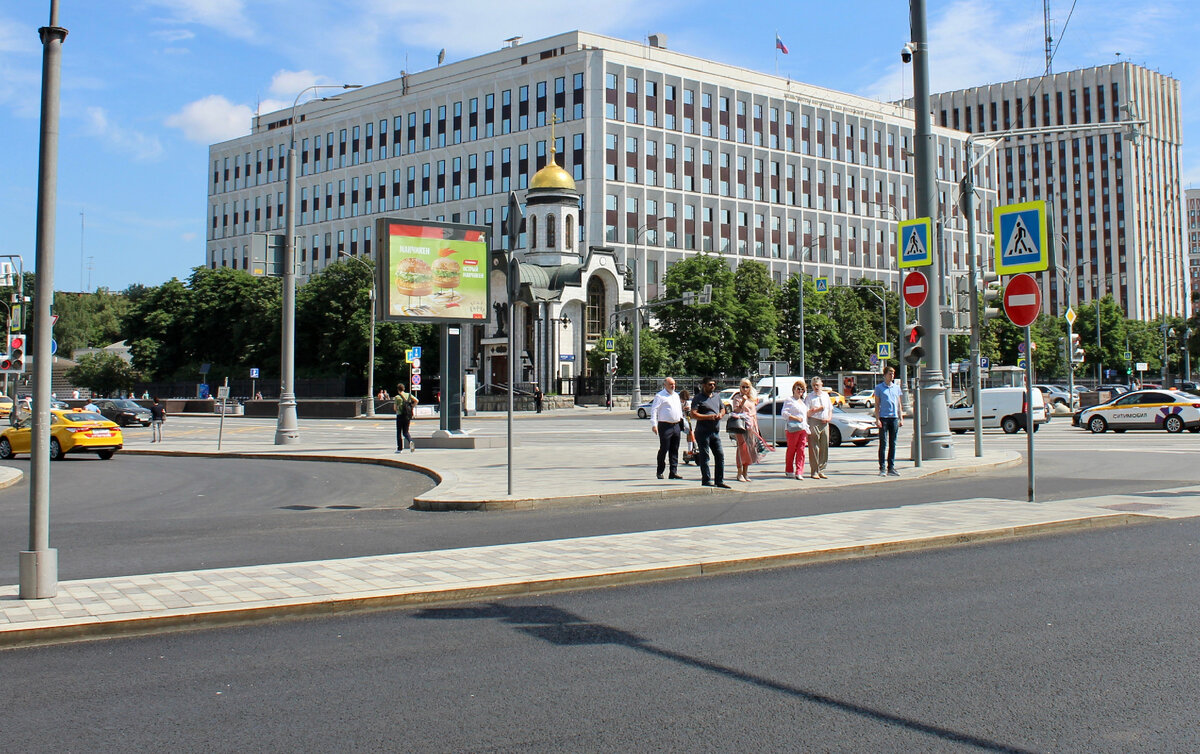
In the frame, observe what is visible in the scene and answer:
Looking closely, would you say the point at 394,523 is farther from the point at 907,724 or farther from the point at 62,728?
the point at 907,724

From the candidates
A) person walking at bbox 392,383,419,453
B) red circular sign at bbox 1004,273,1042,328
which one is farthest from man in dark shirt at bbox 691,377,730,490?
person walking at bbox 392,383,419,453

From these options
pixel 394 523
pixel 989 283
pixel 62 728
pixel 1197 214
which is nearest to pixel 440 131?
pixel 989 283

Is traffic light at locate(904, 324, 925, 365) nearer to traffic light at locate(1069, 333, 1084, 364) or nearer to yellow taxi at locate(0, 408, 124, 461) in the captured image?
yellow taxi at locate(0, 408, 124, 461)

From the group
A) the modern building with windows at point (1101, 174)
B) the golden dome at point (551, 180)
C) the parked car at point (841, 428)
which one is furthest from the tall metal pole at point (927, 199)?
the modern building with windows at point (1101, 174)

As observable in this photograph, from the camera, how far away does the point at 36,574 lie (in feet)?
23.5

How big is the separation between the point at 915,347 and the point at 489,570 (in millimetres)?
11209

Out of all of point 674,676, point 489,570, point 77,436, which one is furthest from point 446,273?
point 674,676

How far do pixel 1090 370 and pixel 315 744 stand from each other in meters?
121

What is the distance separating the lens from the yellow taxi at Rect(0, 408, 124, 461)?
87.1 feet

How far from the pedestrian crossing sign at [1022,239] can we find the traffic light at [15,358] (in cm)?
2045

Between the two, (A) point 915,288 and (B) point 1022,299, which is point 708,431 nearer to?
(B) point 1022,299

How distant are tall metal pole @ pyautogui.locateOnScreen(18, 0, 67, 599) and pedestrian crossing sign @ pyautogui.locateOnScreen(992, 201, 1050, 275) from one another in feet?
33.6

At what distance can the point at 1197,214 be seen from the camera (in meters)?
199

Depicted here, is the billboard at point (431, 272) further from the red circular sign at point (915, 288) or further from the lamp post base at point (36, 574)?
the lamp post base at point (36, 574)
